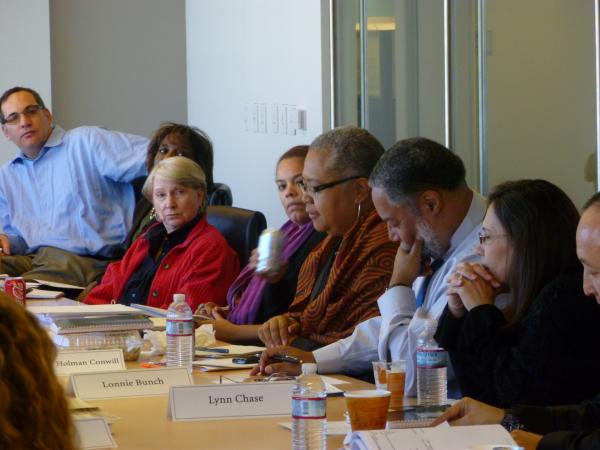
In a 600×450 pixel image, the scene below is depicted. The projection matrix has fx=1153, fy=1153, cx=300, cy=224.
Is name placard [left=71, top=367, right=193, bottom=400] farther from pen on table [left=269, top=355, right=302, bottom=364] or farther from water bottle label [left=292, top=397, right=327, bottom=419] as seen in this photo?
water bottle label [left=292, top=397, right=327, bottom=419]

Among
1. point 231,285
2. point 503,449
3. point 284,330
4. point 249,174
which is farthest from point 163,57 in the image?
point 503,449

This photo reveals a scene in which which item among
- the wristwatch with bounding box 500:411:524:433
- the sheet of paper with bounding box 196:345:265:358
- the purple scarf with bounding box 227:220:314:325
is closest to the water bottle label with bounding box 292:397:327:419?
the wristwatch with bounding box 500:411:524:433

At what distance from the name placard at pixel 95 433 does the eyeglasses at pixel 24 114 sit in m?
4.63

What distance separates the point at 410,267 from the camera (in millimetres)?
3225

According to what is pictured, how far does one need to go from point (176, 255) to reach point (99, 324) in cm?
130

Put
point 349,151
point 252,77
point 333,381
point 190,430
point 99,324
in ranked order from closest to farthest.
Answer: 1. point 190,430
2. point 333,381
3. point 99,324
4. point 349,151
5. point 252,77

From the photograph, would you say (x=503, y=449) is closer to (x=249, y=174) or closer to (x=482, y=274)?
(x=482, y=274)

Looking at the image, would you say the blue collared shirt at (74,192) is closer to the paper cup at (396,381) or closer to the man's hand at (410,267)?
the man's hand at (410,267)

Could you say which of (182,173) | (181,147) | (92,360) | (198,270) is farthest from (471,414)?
(181,147)

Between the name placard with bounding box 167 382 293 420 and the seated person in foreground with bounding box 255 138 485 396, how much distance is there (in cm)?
62

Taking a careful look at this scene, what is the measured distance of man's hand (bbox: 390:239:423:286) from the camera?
321 centimetres

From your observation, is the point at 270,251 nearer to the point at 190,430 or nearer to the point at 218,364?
the point at 218,364

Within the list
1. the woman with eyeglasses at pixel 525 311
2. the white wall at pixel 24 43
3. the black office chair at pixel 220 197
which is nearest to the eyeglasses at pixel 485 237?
the woman with eyeglasses at pixel 525 311

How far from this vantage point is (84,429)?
2234 millimetres
